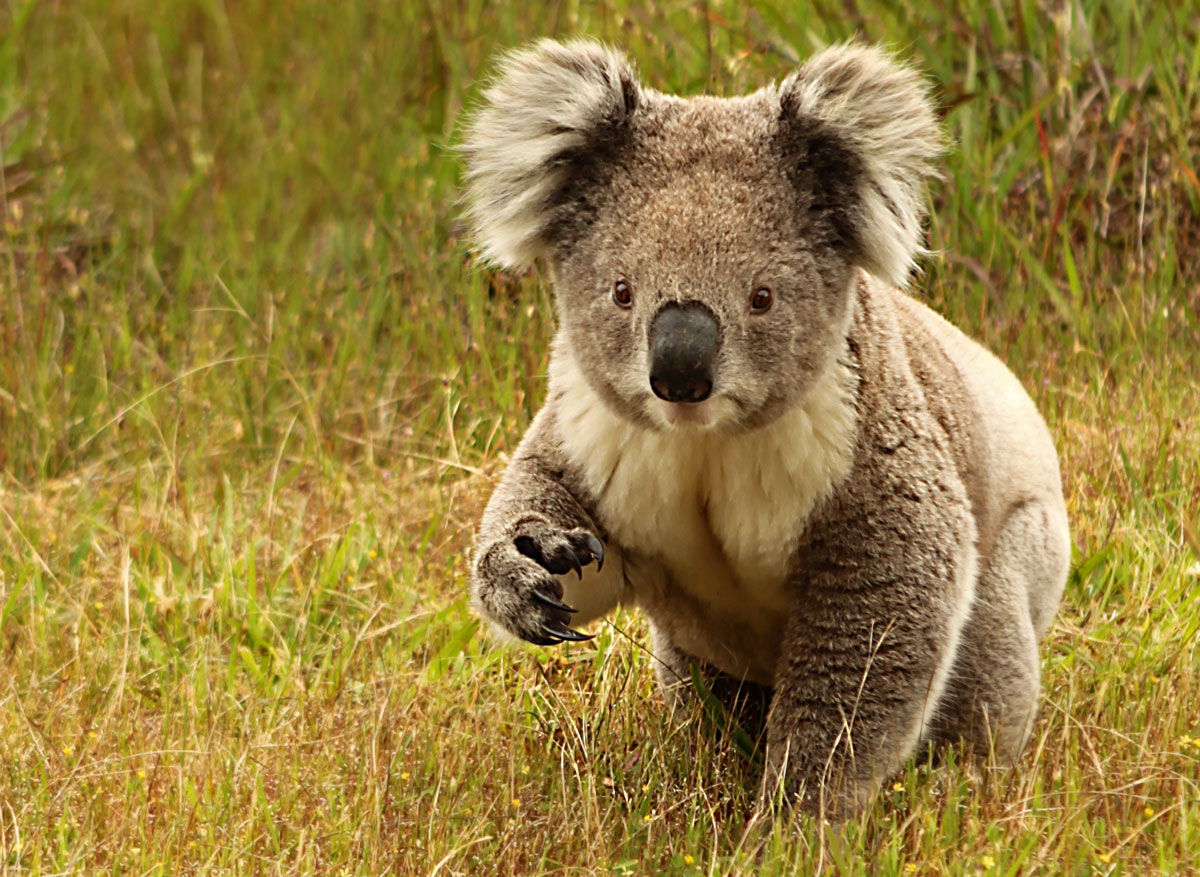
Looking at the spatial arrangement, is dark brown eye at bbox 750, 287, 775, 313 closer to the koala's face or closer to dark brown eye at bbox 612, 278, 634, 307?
the koala's face

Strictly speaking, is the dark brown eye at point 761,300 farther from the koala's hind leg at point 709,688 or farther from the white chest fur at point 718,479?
the koala's hind leg at point 709,688

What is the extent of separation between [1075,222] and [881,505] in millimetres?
2505

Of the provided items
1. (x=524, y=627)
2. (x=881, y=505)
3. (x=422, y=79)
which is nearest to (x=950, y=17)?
(x=422, y=79)

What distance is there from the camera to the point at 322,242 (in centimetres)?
570

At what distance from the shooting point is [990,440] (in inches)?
120

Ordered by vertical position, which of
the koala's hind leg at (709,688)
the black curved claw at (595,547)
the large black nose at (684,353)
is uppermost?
the large black nose at (684,353)

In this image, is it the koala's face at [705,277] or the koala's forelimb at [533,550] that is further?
the koala's forelimb at [533,550]

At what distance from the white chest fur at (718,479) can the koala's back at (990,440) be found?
0.34 metres

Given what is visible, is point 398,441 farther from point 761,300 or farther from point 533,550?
point 761,300

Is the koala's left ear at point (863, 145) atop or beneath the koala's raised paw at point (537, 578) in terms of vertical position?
atop

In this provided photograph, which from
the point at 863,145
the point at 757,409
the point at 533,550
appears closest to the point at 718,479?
the point at 757,409

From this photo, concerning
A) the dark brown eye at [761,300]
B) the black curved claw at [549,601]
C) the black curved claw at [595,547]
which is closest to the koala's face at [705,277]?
the dark brown eye at [761,300]

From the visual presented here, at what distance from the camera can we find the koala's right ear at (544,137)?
2.62 metres

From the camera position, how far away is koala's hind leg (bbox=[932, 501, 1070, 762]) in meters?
2.88
